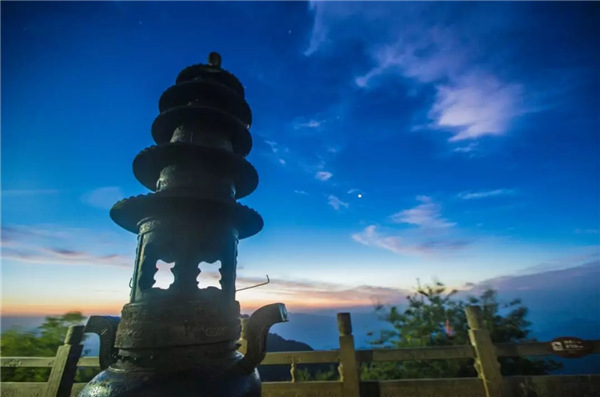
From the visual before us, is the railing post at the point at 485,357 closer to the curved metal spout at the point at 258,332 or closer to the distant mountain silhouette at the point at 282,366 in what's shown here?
the curved metal spout at the point at 258,332

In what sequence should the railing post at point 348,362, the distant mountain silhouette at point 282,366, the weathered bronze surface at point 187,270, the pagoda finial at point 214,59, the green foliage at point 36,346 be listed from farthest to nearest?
1. the distant mountain silhouette at point 282,366
2. the green foliage at point 36,346
3. the railing post at point 348,362
4. the pagoda finial at point 214,59
5. the weathered bronze surface at point 187,270

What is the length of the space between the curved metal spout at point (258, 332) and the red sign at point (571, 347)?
706 cm

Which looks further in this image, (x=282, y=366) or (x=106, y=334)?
(x=282, y=366)

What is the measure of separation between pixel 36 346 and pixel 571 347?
19.9m

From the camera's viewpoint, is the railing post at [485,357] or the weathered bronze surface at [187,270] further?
the railing post at [485,357]

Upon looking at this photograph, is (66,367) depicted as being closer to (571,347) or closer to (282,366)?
(571,347)

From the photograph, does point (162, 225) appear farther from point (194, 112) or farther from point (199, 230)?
point (194, 112)

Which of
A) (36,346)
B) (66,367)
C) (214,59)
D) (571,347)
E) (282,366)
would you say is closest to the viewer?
(214,59)

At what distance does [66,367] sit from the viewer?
24.5ft

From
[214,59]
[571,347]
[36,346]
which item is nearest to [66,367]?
[36,346]

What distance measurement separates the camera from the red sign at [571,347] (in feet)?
18.7

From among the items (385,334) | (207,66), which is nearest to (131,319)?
(207,66)

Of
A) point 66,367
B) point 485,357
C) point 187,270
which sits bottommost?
point 485,357

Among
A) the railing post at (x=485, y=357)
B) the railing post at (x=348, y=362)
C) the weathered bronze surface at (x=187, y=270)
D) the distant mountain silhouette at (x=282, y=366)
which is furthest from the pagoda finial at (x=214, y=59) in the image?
the distant mountain silhouette at (x=282, y=366)
